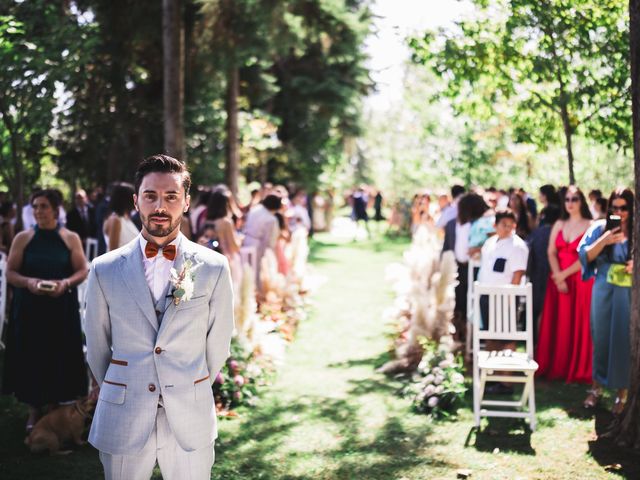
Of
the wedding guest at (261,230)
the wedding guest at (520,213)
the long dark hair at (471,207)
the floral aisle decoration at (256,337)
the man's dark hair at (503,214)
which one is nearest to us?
the floral aisle decoration at (256,337)

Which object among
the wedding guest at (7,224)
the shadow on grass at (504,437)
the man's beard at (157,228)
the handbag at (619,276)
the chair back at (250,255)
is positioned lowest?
the shadow on grass at (504,437)

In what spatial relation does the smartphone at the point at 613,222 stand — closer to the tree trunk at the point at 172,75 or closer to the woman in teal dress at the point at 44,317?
the woman in teal dress at the point at 44,317

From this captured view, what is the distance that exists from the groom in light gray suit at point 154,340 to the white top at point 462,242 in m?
7.06

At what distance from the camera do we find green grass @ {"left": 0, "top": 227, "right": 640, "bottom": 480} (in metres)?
5.57

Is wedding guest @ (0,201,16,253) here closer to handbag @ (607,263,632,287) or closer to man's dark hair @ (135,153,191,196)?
handbag @ (607,263,632,287)

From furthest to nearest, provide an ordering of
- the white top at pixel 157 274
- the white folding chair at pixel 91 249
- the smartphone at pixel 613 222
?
the white folding chair at pixel 91 249 → the smartphone at pixel 613 222 → the white top at pixel 157 274

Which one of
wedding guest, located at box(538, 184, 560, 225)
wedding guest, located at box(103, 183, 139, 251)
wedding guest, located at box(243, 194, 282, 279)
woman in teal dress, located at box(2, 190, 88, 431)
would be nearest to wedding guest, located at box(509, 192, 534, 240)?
wedding guest, located at box(538, 184, 560, 225)

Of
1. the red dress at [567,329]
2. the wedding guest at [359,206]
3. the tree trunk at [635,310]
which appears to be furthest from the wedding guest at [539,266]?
the wedding guest at [359,206]

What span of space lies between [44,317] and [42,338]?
0.18 m

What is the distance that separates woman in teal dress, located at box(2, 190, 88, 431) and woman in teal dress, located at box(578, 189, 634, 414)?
189 inches

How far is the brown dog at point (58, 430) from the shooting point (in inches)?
228

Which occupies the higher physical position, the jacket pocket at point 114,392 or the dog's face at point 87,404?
the jacket pocket at point 114,392

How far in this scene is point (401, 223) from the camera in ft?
105

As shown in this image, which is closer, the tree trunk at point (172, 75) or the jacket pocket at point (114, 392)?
the jacket pocket at point (114, 392)
